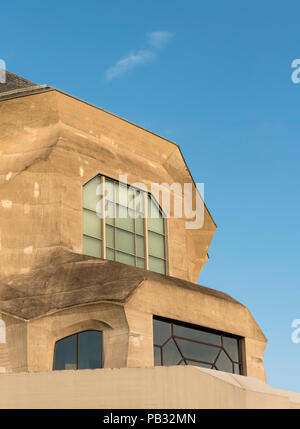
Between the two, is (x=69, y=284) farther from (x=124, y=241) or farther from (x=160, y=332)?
(x=124, y=241)

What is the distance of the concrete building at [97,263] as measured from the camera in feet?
81.1

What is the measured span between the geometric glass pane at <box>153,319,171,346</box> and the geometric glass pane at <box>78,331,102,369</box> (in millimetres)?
1763

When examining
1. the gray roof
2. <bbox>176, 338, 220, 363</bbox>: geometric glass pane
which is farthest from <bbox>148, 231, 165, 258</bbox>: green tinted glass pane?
the gray roof

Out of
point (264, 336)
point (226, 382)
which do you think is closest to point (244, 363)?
point (264, 336)

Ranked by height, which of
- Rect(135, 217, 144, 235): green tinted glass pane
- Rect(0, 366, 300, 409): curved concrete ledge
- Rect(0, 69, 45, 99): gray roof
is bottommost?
Rect(0, 366, 300, 409): curved concrete ledge

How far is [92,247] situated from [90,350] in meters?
4.69

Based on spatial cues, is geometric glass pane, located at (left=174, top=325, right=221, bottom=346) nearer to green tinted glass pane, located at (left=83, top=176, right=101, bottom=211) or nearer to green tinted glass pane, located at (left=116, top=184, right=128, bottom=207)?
green tinted glass pane, located at (left=83, top=176, right=101, bottom=211)

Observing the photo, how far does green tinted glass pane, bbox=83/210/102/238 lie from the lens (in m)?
28.8

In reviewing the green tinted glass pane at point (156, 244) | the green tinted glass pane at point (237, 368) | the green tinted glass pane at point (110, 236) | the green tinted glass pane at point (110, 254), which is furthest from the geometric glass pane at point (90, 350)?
the green tinted glass pane at point (156, 244)

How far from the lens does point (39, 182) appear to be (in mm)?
28312

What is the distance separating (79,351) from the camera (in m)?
25.3

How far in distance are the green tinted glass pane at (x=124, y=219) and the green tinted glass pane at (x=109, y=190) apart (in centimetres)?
45

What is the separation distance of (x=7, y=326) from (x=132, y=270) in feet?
14.5
